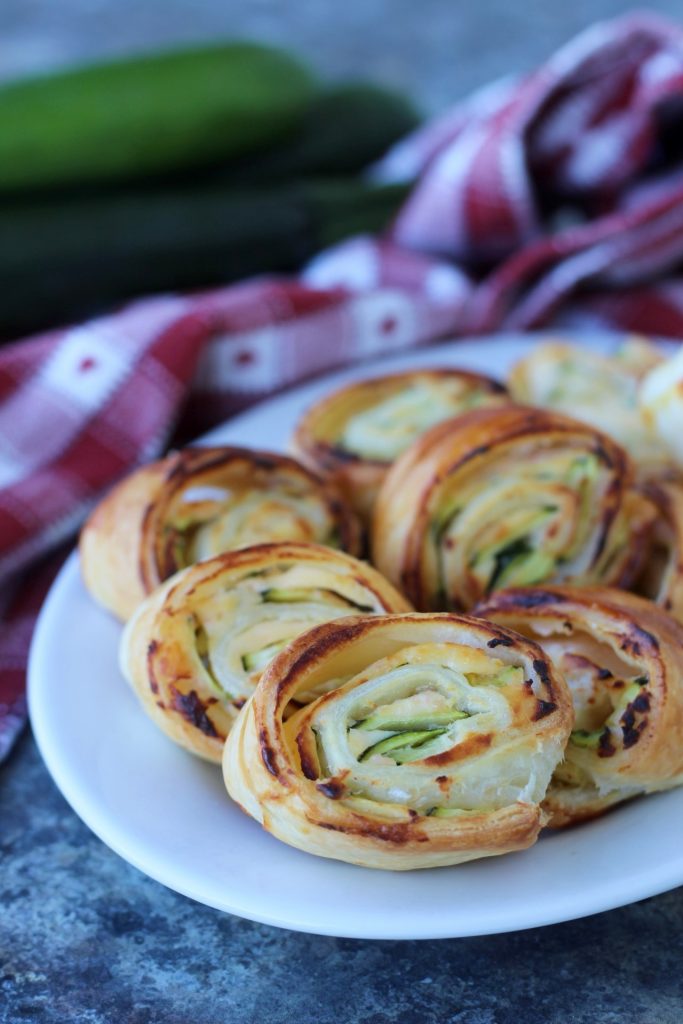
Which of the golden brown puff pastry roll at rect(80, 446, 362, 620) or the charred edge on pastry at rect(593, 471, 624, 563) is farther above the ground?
the golden brown puff pastry roll at rect(80, 446, 362, 620)

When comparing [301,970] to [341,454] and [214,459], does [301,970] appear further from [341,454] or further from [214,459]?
[341,454]

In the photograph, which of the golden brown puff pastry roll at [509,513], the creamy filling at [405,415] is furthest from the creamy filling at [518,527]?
the creamy filling at [405,415]

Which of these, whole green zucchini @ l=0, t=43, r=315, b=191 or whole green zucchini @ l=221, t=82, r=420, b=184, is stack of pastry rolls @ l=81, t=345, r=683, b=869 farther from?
whole green zucchini @ l=221, t=82, r=420, b=184

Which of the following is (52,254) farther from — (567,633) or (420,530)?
(567,633)

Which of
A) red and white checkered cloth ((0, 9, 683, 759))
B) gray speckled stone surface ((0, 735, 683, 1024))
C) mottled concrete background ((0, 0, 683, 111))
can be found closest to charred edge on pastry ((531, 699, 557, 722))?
gray speckled stone surface ((0, 735, 683, 1024))

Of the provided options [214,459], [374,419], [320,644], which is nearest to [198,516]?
[214,459]

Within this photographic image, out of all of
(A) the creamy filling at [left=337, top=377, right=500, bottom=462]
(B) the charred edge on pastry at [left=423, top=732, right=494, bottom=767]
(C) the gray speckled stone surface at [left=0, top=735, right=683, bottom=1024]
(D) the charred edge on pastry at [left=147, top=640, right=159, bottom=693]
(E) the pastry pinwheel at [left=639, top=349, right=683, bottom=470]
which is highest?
(D) the charred edge on pastry at [left=147, top=640, right=159, bottom=693]

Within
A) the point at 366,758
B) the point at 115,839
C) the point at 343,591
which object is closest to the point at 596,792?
the point at 366,758
